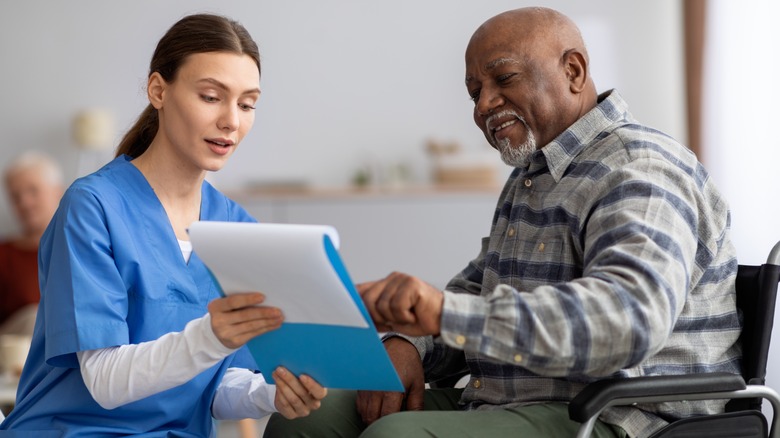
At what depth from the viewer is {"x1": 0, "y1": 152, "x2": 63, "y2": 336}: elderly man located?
13.8 ft

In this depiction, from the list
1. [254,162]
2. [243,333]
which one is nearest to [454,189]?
[254,162]

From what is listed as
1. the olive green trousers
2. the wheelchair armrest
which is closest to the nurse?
the olive green trousers

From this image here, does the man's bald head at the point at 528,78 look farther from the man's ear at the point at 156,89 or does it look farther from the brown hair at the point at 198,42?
the man's ear at the point at 156,89

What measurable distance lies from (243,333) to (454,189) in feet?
12.6

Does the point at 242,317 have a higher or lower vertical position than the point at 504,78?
lower

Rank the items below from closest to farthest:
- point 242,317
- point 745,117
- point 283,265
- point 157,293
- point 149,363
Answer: point 283,265 < point 242,317 < point 149,363 < point 157,293 < point 745,117

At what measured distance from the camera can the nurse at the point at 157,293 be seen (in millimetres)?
1526

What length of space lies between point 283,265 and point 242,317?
0.15 m

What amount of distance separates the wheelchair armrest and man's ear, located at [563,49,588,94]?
0.59 m

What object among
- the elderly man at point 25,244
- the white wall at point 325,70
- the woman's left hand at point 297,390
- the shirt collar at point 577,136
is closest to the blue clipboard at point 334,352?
the woman's left hand at point 297,390

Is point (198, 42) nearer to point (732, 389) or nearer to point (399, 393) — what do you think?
point (399, 393)

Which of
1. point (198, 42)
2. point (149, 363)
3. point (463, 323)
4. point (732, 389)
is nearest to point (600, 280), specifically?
point (463, 323)

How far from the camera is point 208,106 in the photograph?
1.72m

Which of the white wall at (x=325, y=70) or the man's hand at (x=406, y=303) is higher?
the white wall at (x=325, y=70)
